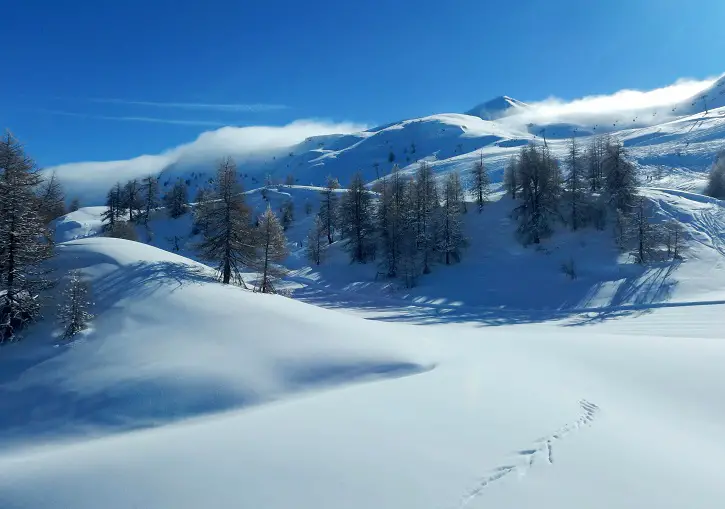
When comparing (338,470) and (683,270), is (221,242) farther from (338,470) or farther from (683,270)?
(683,270)

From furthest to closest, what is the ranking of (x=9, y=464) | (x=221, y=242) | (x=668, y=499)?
(x=221, y=242), (x=9, y=464), (x=668, y=499)

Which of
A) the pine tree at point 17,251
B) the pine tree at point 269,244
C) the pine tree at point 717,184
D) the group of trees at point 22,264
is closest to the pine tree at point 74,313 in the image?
the group of trees at point 22,264

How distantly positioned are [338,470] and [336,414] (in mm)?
2257

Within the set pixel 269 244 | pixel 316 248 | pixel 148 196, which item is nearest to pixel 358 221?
pixel 316 248

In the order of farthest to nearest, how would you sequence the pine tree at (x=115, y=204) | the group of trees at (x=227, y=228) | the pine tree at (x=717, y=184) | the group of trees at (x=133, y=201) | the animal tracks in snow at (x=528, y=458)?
the group of trees at (x=133, y=201), the pine tree at (x=115, y=204), the pine tree at (x=717, y=184), the group of trees at (x=227, y=228), the animal tracks in snow at (x=528, y=458)

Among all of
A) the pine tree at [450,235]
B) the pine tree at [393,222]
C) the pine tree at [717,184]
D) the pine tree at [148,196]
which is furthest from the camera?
the pine tree at [148,196]

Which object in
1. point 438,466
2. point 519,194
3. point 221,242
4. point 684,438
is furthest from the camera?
point 519,194

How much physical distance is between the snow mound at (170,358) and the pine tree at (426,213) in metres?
31.2

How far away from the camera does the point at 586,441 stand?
8844mm

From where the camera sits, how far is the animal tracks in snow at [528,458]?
7.03 m

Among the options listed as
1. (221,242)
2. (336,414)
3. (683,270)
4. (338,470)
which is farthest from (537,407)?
(683,270)

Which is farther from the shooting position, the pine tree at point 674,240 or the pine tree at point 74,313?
the pine tree at point 674,240

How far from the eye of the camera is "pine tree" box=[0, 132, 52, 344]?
47.0 ft

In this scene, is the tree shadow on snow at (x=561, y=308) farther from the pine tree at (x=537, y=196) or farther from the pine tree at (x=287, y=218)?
the pine tree at (x=287, y=218)
